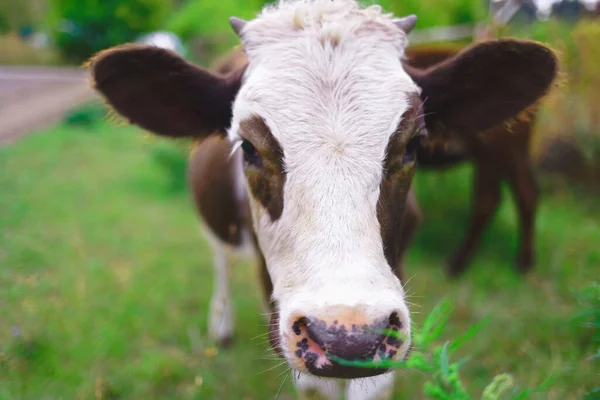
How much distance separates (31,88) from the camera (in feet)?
45.8

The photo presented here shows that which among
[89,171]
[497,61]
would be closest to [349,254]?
[497,61]

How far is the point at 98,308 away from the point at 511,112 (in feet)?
10.8

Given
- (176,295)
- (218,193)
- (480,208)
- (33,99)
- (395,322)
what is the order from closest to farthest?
1. (395,322)
2. (218,193)
3. (176,295)
4. (480,208)
5. (33,99)

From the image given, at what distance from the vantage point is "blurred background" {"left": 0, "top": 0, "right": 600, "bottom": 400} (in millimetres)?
2945

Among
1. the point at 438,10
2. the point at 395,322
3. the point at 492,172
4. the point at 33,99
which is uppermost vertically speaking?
the point at 395,322

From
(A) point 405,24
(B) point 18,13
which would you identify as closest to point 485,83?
(A) point 405,24

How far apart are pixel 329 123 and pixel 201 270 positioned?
3.31 metres

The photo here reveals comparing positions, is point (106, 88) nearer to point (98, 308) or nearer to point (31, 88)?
point (98, 308)

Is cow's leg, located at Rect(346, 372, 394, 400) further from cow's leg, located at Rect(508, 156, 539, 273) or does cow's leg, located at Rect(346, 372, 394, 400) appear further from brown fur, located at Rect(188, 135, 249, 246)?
cow's leg, located at Rect(508, 156, 539, 273)

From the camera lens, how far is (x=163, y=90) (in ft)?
7.49

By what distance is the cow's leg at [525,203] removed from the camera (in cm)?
434

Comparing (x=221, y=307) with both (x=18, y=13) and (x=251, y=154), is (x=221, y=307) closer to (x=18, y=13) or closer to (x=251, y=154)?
(x=251, y=154)

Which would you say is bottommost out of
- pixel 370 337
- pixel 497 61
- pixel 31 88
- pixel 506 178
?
pixel 31 88

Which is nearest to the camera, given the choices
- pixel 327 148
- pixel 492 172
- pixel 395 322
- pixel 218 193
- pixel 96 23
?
pixel 395 322
